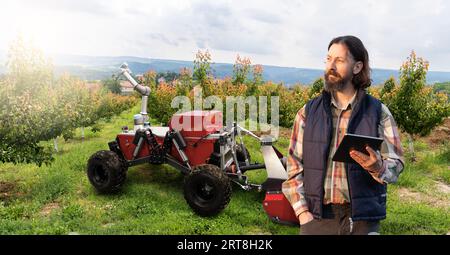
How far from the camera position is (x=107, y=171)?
765 centimetres

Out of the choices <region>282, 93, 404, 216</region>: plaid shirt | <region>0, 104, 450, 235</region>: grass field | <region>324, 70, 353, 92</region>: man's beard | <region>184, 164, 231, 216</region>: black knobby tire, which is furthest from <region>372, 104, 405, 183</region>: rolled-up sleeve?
<region>184, 164, 231, 216</region>: black knobby tire

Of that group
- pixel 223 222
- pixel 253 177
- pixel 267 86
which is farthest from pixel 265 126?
pixel 223 222

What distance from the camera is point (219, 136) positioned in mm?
7164

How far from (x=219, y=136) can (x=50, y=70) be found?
12.8 meters

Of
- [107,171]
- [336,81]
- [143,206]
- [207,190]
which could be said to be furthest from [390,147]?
[107,171]

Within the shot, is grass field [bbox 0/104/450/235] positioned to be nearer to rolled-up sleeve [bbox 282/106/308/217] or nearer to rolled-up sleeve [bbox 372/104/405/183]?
rolled-up sleeve [bbox 282/106/308/217]

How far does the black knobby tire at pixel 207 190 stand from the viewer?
657 centimetres

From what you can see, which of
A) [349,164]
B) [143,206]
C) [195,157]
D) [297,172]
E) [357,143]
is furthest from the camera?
[195,157]

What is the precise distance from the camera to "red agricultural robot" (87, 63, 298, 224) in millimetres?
6652

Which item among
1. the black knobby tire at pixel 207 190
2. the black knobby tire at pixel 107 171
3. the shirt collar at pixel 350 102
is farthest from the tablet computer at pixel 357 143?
the black knobby tire at pixel 107 171

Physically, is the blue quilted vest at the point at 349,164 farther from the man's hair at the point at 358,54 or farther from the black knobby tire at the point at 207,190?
the black knobby tire at the point at 207,190

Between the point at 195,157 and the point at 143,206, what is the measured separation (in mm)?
1211

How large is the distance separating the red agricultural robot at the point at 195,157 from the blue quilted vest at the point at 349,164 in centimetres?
349

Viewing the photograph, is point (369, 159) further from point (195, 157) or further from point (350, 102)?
point (195, 157)
